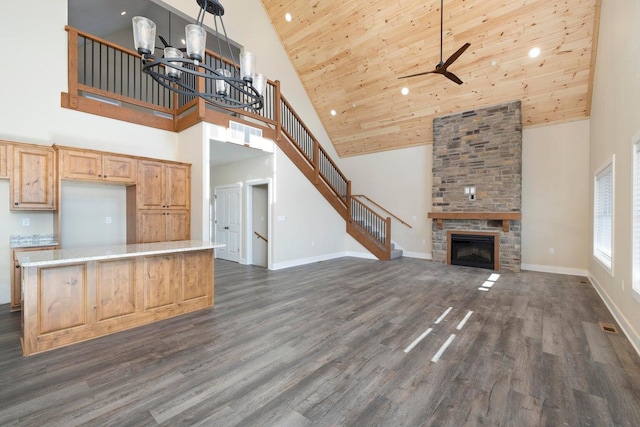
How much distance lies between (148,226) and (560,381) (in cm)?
564

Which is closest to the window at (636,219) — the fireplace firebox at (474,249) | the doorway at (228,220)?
the fireplace firebox at (474,249)

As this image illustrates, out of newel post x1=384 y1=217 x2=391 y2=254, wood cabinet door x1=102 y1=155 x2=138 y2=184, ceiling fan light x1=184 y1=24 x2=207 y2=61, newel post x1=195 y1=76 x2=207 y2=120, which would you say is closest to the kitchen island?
wood cabinet door x1=102 y1=155 x2=138 y2=184

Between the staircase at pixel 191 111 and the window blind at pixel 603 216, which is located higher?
the staircase at pixel 191 111

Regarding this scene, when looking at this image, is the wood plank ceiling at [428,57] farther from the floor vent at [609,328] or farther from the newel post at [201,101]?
the floor vent at [609,328]

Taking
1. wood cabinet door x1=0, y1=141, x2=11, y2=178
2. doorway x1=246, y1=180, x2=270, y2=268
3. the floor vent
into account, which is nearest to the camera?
the floor vent

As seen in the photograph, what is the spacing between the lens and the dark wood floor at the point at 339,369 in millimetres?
1856

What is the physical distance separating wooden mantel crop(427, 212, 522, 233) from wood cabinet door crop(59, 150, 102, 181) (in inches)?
280

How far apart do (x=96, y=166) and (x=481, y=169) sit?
779 centimetres

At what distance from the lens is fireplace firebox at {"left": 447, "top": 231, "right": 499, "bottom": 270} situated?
260 inches

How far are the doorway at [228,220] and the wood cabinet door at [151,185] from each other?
2.32m

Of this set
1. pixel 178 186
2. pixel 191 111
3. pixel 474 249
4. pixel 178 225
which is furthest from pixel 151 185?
pixel 474 249

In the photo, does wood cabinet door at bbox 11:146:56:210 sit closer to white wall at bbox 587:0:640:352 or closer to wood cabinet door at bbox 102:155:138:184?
wood cabinet door at bbox 102:155:138:184

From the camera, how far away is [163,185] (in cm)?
497

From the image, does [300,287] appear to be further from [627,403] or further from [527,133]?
[527,133]
